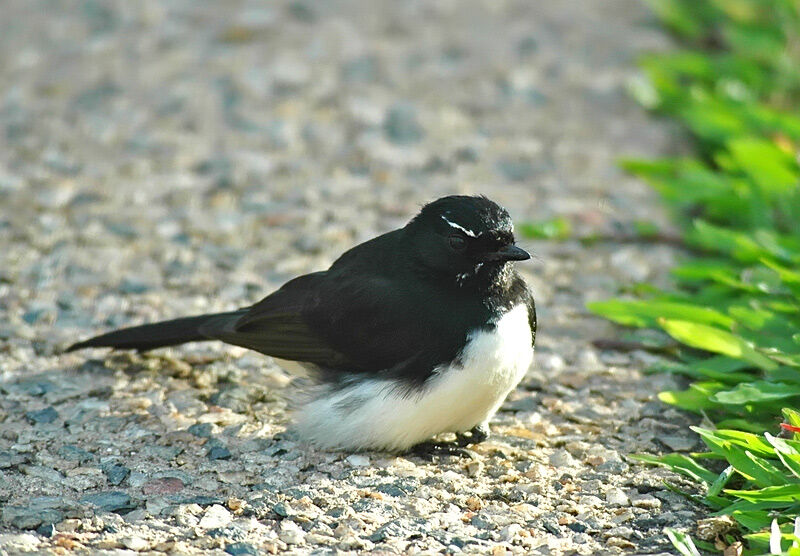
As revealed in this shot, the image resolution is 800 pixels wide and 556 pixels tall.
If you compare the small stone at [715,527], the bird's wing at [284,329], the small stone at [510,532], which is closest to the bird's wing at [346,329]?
the bird's wing at [284,329]

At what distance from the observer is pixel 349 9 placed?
9695 mm

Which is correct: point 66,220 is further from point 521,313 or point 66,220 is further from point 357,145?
point 521,313

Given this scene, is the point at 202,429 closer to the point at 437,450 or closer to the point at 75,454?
the point at 75,454

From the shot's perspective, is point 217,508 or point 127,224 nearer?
point 217,508

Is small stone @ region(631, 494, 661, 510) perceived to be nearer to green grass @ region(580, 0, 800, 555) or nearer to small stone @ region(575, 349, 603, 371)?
green grass @ region(580, 0, 800, 555)

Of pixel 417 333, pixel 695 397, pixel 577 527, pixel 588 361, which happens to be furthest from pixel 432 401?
pixel 588 361

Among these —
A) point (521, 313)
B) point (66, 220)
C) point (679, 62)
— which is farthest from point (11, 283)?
point (679, 62)

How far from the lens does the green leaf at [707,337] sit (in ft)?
16.8

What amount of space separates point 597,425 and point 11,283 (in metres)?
3.09

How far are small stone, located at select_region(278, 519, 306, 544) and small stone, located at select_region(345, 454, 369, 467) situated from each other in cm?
54

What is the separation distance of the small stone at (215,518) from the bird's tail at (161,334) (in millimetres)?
1163

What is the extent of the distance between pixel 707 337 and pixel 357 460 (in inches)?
62.0

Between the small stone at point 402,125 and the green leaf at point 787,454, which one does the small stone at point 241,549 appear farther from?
the small stone at point 402,125

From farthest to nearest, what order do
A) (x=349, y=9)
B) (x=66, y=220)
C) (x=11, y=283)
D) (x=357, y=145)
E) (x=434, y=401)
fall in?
(x=349, y=9) < (x=357, y=145) < (x=66, y=220) < (x=11, y=283) < (x=434, y=401)
